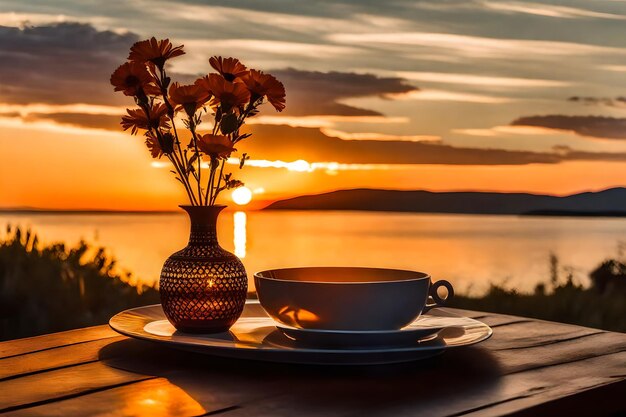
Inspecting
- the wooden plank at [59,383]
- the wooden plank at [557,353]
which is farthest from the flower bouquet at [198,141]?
the wooden plank at [557,353]

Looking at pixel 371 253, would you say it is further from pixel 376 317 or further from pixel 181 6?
pixel 376 317

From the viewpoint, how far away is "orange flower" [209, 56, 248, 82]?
1.52 metres

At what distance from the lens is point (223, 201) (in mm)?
1577

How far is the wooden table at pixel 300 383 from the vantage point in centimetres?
107

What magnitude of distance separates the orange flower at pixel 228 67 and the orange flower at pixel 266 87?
0.02 m

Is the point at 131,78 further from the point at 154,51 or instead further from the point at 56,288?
the point at 56,288

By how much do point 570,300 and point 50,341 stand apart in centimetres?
355

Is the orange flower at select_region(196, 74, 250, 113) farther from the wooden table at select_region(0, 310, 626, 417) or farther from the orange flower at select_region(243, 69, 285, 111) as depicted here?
the wooden table at select_region(0, 310, 626, 417)

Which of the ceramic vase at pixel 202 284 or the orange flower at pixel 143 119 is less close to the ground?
the orange flower at pixel 143 119

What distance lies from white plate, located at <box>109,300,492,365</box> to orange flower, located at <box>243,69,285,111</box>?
424mm

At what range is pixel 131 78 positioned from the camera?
1.49 metres

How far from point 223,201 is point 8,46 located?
13.9 feet

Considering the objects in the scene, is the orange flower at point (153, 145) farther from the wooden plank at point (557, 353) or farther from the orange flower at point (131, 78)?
the wooden plank at point (557, 353)

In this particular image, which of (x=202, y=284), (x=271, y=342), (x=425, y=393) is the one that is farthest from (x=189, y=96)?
(x=425, y=393)
